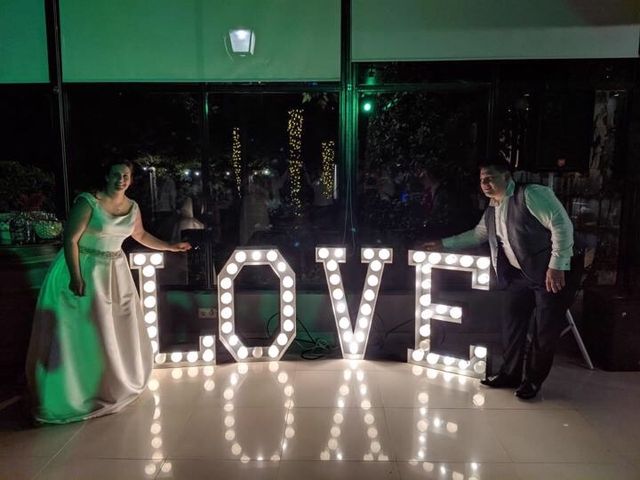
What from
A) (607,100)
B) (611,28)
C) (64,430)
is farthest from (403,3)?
(64,430)

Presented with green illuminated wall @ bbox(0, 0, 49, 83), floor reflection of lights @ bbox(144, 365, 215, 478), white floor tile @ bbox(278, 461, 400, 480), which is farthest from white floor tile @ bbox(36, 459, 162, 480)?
green illuminated wall @ bbox(0, 0, 49, 83)

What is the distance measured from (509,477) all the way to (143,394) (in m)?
2.27

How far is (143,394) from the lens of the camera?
327 centimetres

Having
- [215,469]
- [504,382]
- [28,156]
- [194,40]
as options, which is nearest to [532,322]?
[504,382]

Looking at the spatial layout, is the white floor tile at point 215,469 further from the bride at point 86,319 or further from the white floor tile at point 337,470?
the bride at point 86,319

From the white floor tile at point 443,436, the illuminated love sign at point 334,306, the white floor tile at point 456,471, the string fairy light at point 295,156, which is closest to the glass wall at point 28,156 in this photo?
the illuminated love sign at point 334,306

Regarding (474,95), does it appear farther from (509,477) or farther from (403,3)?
(509,477)

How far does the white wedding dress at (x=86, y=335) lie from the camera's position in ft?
9.45

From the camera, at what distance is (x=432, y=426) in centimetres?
283

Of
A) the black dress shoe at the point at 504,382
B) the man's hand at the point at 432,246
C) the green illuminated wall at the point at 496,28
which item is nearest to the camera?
the black dress shoe at the point at 504,382

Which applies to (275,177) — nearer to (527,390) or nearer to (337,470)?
(527,390)

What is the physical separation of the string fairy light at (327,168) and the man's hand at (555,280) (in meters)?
2.32

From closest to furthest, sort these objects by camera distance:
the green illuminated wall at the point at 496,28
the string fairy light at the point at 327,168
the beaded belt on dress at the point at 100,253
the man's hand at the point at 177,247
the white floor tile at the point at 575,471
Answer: the white floor tile at the point at 575,471
the beaded belt on dress at the point at 100,253
the man's hand at the point at 177,247
the green illuminated wall at the point at 496,28
the string fairy light at the point at 327,168

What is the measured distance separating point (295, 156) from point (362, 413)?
303 cm
